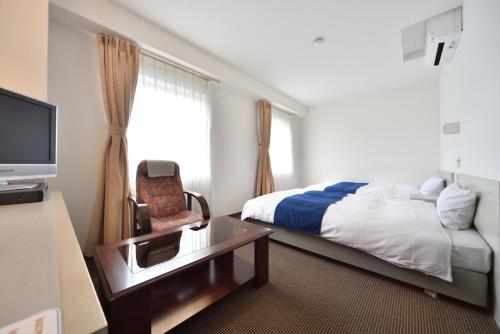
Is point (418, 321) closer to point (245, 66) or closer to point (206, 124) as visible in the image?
point (206, 124)

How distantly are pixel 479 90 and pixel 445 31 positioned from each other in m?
1.02

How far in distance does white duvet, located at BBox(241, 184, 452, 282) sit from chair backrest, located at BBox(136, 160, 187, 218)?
5.46ft

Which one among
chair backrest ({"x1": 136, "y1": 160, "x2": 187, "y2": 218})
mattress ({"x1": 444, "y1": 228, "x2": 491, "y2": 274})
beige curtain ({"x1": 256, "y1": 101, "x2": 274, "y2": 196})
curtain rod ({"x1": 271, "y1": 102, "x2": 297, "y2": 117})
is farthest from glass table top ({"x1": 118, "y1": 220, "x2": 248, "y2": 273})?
curtain rod ({"x1": 271, "y1": 102, "x2": 297, "y2": 117})

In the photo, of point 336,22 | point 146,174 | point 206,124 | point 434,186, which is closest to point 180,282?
point 146,174

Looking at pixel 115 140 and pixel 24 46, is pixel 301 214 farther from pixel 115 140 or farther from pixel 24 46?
pixel 24 46

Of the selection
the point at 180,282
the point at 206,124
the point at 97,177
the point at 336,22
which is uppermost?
the point at 336,22

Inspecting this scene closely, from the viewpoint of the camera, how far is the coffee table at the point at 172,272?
0.94m

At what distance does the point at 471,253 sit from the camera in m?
1.33

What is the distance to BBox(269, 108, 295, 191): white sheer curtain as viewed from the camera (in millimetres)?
4543

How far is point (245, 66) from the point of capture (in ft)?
10.5

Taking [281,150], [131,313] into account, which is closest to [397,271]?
[131,313]

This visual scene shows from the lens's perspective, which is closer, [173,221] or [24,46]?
[24,46]

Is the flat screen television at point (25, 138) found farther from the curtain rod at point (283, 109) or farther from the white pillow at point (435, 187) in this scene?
the white pillow at point (435, 187)

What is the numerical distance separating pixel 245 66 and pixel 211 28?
0.97 m
